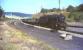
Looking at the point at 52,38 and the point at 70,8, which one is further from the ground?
the point at 70,8

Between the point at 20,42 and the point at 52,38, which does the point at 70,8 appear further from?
the point at 20,42

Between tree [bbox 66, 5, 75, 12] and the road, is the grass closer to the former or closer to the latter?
the road

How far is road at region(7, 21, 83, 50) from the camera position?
7.19ft

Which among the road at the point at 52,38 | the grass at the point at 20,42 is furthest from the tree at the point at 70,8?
the grass at the point at 20,42

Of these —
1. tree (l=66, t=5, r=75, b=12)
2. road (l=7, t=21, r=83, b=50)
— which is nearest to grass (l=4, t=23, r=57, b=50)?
road (l=7, t=21, r=83, b=50)

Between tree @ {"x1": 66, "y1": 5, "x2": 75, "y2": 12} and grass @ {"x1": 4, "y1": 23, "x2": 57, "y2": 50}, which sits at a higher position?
tree @ {"x1": 66, "y1": 5, "x2": 75, "y2": 12}

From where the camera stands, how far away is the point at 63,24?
234 centimetres

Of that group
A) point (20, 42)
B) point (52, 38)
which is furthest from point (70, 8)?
point (20, 42)

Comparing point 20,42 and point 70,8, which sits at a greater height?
point 70,8

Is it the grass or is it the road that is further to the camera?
the grass

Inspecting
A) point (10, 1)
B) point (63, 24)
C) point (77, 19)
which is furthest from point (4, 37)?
point (77, 19)

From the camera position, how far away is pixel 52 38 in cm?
231

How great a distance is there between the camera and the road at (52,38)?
7.19 ft

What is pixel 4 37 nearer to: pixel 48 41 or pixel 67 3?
pixel 48 41
